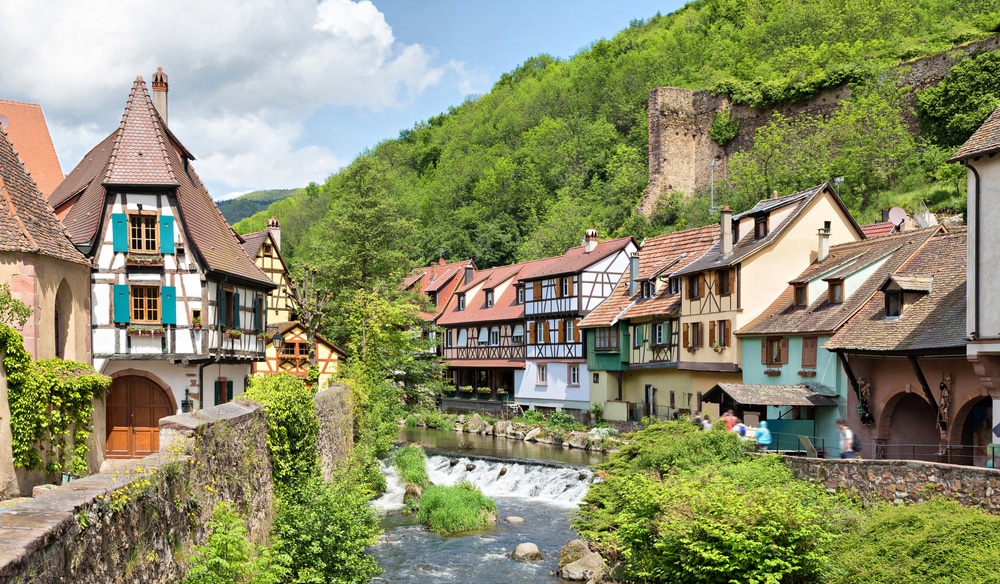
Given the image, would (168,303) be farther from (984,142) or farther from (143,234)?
(984,142)

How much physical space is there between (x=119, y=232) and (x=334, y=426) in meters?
8.30

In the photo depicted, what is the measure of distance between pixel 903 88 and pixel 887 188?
1036 centimetres

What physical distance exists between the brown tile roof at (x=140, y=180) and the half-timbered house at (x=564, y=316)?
21354 mm

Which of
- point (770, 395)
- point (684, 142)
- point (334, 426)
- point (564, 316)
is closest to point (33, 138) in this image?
point (334, 426)

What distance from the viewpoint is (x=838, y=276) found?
28.5 metres

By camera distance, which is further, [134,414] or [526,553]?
[134,414]

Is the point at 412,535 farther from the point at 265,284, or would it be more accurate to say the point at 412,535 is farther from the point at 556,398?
the point at 556,398

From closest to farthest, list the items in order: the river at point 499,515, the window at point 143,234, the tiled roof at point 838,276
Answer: the river at point 499,515 → the window at point 143,234 → the tiled roof at point 838,276

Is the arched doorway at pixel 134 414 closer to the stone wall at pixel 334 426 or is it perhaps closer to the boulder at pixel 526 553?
the stone wall at pixel 334 426

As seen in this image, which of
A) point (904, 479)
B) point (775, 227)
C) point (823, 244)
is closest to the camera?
point (904, 479)

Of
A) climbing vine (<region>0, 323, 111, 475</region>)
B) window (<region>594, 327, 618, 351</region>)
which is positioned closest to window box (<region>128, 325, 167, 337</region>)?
climbing vine (<region>0, 323, 111, 475</region>)

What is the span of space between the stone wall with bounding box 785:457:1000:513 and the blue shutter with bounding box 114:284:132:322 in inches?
701

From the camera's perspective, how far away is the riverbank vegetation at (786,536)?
530 inches

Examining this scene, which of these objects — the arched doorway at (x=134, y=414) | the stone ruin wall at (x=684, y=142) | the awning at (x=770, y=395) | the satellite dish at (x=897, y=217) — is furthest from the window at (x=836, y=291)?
the stone ruin wall at (x=684, y=142)
